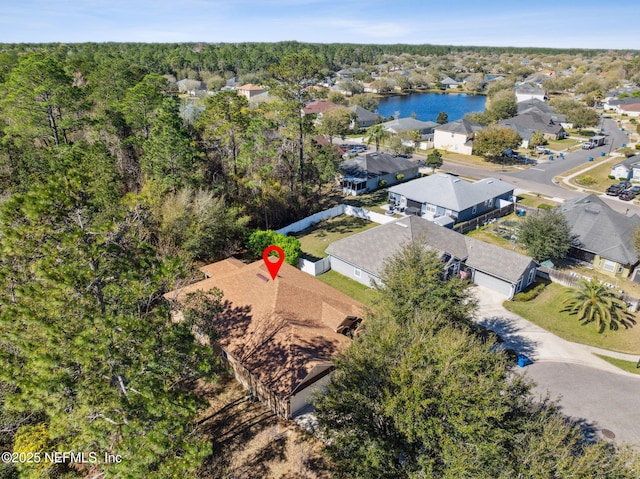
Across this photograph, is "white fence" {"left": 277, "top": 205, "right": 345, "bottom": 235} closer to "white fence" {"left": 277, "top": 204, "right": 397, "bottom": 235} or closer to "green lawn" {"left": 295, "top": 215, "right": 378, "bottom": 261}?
"white fence" {"left": 277, "top": 204, "right": 397, "bottom": 235}

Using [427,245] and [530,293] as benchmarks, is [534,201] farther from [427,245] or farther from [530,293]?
[427,245]

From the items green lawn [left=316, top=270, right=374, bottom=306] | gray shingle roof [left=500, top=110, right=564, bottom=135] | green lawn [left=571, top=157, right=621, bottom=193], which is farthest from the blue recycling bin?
gray shingle roof [left=500, top=110, right=564, bottom=135]

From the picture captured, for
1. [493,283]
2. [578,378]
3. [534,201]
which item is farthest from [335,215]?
[578,378]

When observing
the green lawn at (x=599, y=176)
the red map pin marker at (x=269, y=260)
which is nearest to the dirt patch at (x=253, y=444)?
the red map pin marker at (x=269, y=260)

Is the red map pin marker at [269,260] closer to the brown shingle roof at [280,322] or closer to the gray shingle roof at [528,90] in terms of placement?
the brown shingle roof at [280,322]

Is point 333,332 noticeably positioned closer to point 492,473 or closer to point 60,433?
point 492,473

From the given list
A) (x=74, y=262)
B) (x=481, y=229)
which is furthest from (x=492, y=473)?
(x=481, y=229)
